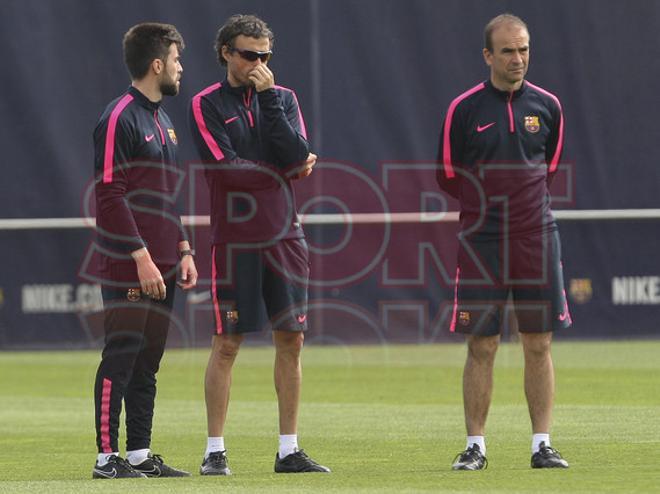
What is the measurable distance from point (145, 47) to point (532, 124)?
173 cm

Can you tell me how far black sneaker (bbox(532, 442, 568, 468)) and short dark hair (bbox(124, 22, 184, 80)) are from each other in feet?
7.73

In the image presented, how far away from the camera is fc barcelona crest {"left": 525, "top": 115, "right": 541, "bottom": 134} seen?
7145 mm

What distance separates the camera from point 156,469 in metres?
7.07

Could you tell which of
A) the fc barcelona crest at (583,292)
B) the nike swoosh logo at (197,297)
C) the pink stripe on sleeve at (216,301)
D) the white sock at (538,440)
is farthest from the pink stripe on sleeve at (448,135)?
the fc barcelona crest at (583,292)

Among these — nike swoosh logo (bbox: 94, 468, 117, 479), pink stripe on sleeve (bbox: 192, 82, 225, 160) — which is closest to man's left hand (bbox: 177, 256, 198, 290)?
pink stripe on sleeve (bbox: 192, 82, 225, 160)

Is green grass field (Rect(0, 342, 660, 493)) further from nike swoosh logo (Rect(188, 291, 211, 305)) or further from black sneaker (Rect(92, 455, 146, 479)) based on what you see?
nike swoosh logo (Rect(188, 291, 211, 305))

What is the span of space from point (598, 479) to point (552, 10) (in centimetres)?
1036

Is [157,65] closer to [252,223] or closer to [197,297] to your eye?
[252,223]

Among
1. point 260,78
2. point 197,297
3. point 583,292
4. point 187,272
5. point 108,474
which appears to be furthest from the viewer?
point 583,292

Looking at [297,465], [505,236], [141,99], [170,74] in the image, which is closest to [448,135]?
[505,236]

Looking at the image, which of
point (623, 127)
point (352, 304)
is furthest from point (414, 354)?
point (623, 127)

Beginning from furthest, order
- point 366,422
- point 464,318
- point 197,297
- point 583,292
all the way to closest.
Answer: point 583,292
point 197,297
point 366,422
point 464,318

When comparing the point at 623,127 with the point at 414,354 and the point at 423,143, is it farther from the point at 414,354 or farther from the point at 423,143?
the point at 414,354

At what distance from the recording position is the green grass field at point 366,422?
21.9ft
